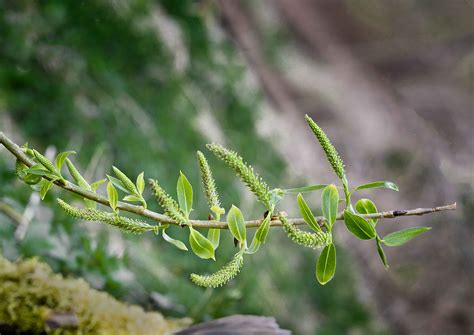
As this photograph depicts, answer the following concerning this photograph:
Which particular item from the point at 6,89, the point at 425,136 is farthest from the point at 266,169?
the point at 425,136

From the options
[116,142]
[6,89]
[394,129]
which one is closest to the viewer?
[6,89]

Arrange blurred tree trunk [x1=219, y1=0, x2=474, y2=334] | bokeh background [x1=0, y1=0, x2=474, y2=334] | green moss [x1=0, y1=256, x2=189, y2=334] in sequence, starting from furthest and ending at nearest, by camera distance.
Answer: blurred tree trunk [x1=219, y1=0, x2=474, y2=334] < bokeh background [x1=0, y1=0, x2=474, y2=334] < green moss [x1=0, y1=256, x2=189, y2=334]

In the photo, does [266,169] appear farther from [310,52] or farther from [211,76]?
[310,52]

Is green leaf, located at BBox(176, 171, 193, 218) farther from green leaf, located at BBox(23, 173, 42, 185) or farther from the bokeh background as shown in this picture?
the bokeh background

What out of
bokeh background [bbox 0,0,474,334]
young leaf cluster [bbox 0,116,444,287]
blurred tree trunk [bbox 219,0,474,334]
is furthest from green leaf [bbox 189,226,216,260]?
blurred tree trunk [bbox 219,0,474,334]

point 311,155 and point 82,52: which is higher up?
point 311,155

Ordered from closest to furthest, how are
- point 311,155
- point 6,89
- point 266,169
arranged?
1. point 6,89
2. point 266,169
3. point 311,155
